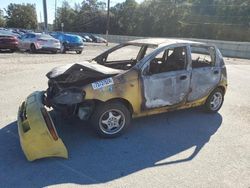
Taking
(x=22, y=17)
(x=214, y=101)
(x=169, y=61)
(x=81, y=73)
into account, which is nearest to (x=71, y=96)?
(x=81, y=73)

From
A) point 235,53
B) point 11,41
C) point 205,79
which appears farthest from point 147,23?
point 205,79

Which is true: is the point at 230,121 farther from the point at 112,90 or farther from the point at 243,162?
the point at 112,90

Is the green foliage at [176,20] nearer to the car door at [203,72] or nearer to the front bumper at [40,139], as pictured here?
the car door at [203,72]

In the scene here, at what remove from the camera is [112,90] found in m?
5.23

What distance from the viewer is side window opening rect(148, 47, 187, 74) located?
19.7 ft

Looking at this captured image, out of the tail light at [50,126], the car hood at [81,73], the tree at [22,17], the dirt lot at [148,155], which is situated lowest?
the tree at [22,17]

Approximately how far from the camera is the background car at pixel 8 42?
20.6 meters

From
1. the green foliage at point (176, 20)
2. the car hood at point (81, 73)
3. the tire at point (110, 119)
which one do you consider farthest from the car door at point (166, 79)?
the green foliage at point (176, 20)

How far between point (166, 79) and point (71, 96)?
186 cm


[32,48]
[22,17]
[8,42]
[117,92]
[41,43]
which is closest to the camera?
[117,92]

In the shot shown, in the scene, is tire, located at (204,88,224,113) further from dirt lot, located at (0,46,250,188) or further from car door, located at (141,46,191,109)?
car door, located at (141,46,191,109)

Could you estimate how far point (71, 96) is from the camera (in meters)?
5.05

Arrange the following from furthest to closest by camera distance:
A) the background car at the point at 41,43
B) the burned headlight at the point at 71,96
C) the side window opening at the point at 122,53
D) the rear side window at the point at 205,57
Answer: the background car at the point at 41,43 < the side window opening at the point at 122,53 < the rear side window at the point at 205,57 < the burned headlight at the point at 71,96

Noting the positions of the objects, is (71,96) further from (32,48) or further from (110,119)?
(32,48)
